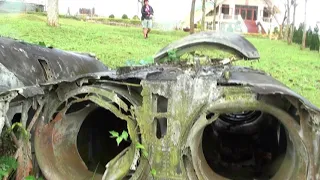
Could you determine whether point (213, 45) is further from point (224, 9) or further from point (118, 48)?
point (224, 9)

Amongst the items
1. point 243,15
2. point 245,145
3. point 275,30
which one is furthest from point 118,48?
point 243,15

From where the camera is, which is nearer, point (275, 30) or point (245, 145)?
point (245, 145)

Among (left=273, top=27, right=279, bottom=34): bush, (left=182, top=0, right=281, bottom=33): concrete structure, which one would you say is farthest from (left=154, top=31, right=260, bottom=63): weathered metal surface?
(left=182, top=0, right=281, bottom=33): concrete structure

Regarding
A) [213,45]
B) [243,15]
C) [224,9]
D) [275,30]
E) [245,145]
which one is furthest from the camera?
[243,15]

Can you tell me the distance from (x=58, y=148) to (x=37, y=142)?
35 centimetres

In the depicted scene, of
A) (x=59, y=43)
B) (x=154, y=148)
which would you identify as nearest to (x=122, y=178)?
(x=154, y=148)

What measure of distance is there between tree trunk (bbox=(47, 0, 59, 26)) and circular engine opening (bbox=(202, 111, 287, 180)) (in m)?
11.2

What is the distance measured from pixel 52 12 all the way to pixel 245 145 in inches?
489

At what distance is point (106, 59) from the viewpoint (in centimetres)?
1366

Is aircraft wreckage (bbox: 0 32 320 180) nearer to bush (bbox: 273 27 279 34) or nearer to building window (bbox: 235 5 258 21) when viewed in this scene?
bush (bbox: 273 27 279 34)

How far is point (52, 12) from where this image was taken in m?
18.1

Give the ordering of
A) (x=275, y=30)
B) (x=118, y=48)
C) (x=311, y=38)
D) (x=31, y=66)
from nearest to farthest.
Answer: (x=31, y=66) < (x=118, y=48) < (x=311, y=38) < (x=275, y=30)

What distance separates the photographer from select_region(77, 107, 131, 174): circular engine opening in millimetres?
6324

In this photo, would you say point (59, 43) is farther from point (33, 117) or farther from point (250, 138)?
point (33, 117)
